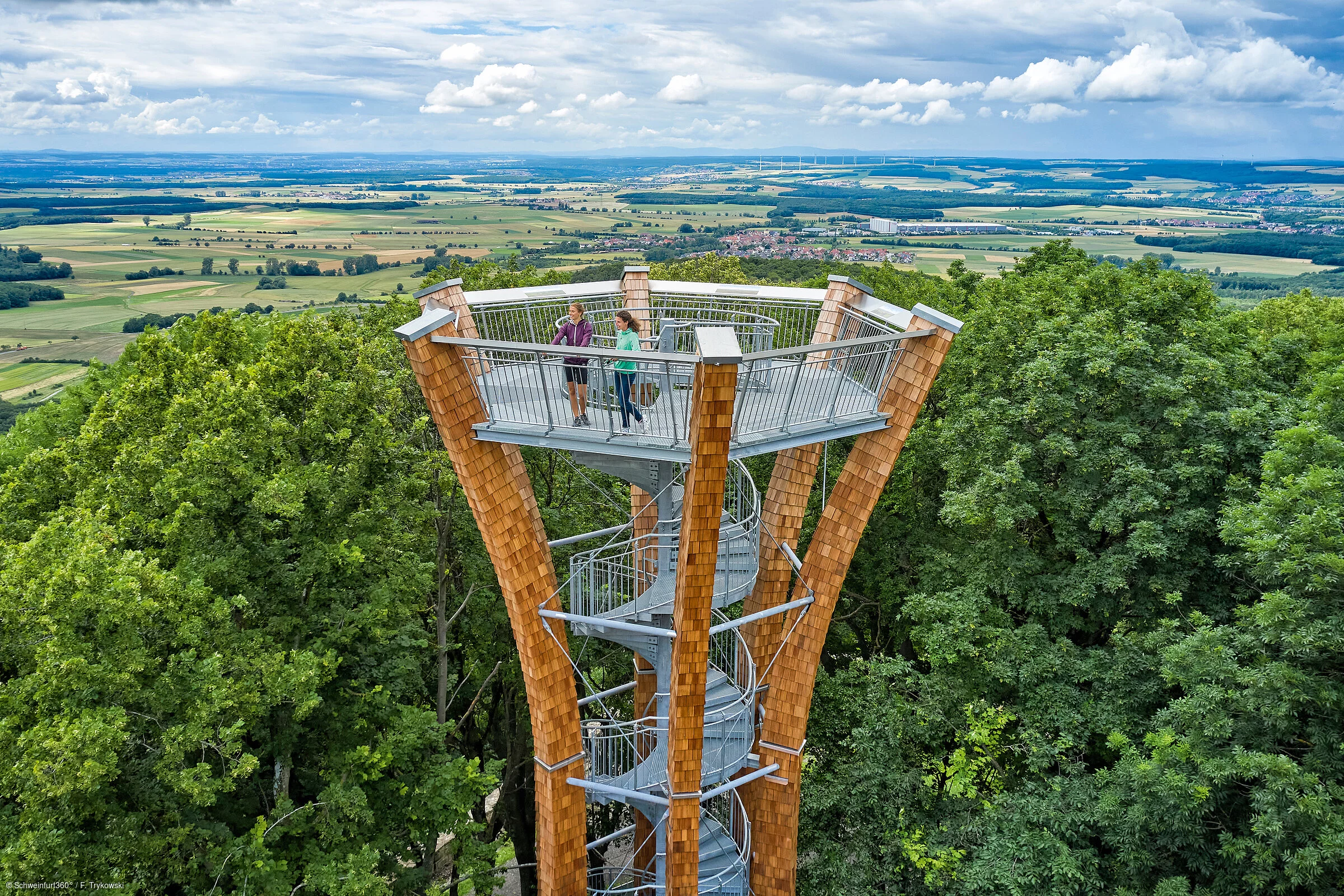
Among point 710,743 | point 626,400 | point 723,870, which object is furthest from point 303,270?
point 723,870

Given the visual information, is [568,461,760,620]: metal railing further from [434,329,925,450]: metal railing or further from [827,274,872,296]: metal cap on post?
[827,274,872,296]: metal cap on post

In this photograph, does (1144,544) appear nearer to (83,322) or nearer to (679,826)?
(679,826)

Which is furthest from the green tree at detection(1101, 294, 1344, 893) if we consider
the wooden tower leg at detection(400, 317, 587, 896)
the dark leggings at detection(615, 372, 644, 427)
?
the dark leggings at detection(615, 372, 644, 427)

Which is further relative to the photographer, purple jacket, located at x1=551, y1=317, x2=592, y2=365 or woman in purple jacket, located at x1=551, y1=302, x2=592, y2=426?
purple jacket, located at x1=551, y1=317, x2=592, y2=365

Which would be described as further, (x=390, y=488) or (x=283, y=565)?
(x=390, y=488)

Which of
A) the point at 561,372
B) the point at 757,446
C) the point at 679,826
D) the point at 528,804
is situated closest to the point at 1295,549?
the point at 757,446
